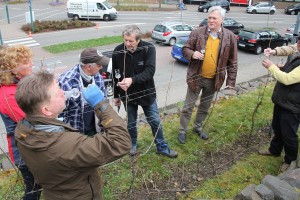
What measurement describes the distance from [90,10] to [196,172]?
2390cm

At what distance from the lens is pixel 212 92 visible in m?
4.37

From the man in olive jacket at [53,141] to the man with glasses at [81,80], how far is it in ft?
3.39

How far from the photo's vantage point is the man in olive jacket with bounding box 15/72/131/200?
172cm

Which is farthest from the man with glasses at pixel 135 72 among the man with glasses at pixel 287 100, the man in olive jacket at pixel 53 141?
the man in olive jacket at pixel 53 141

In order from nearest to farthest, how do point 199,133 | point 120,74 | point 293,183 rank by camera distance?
point 293,183
point 120,74
point 199,133

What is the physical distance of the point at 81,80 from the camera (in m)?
2.93

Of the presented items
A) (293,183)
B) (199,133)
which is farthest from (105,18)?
(293,183)

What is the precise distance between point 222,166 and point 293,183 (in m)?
1.06

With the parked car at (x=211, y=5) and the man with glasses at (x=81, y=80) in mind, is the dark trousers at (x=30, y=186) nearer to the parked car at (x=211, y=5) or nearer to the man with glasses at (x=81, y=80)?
the man with glasses at (x=81, y=80)

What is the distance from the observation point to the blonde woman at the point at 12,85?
2.59 meters

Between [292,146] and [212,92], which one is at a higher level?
[212,92]

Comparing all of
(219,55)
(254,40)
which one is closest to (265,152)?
(219,55)

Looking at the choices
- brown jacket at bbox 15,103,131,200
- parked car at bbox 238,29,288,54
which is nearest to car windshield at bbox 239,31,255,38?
parked car at bbox 238,29,288,54

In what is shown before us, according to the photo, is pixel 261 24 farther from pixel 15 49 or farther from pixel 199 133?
pixel 15 49
